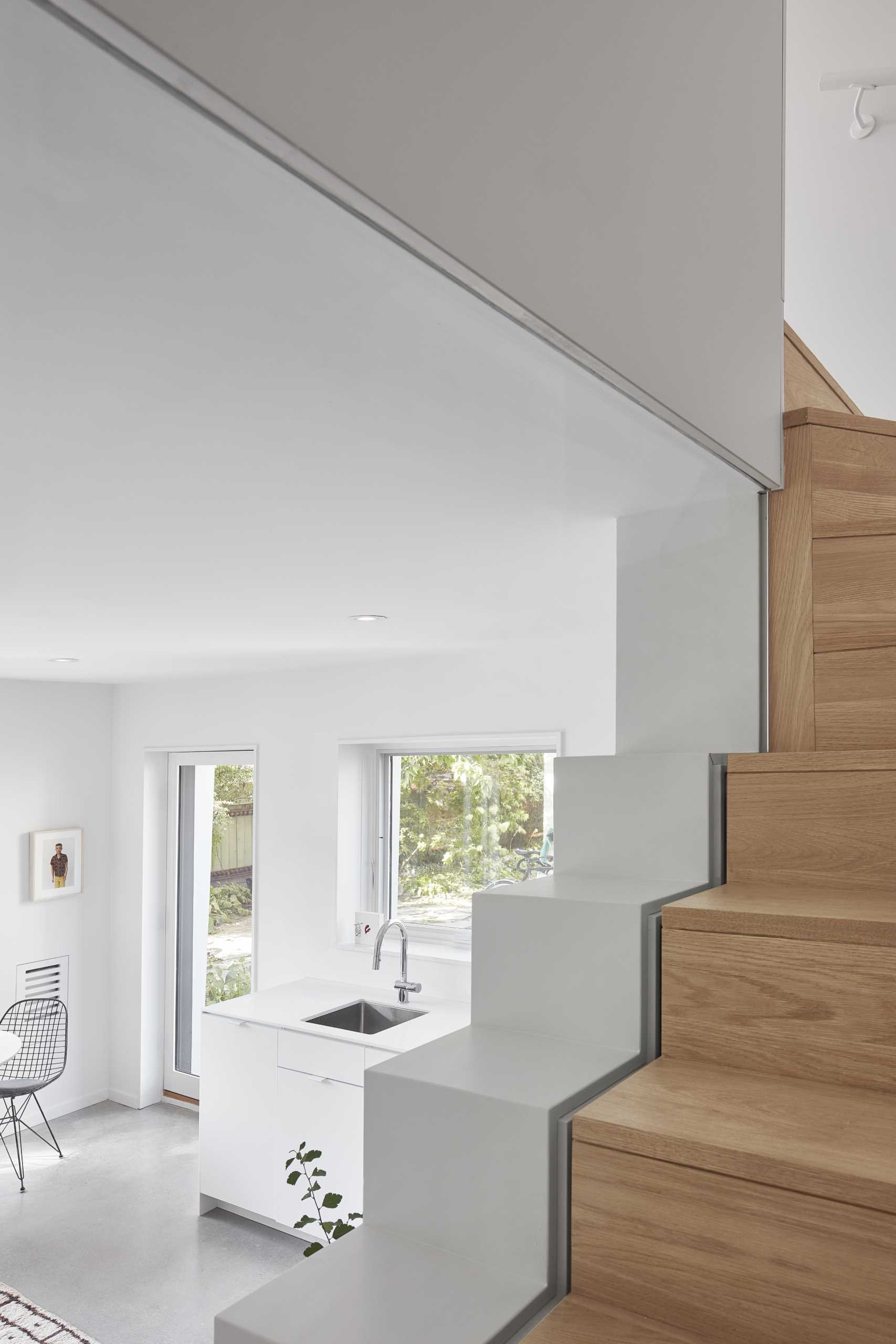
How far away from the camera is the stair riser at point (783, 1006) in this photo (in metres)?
1.10

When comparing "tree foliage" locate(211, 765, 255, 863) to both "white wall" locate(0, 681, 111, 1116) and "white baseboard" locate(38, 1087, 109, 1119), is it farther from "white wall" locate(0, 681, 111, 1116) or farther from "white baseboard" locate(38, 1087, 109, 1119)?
"white baseboard" locate(38, 1087, 109, 1119)

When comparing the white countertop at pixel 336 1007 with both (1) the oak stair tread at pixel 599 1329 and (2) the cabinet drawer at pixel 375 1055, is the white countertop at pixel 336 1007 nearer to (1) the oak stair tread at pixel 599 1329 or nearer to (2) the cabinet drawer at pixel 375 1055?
(2) the cabinet drawer at pixel 375 1055

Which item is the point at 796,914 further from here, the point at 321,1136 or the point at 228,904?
the point at 228,904

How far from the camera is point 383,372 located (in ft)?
3.45

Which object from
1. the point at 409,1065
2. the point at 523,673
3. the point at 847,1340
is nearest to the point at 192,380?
the point at 409,1065

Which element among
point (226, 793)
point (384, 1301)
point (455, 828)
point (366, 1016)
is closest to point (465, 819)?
point (455, 828)

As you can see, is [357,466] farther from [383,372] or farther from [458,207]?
[458,207]

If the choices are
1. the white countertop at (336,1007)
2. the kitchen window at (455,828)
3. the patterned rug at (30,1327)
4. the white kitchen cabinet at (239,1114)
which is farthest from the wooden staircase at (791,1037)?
the patterned rug at (30,1327)

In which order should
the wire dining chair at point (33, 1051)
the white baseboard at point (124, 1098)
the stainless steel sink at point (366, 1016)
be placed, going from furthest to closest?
the white baseboard at point (124, 1098), the wire dining chair at point (33, 1051), the stainless steel sink at point (366, 1016)

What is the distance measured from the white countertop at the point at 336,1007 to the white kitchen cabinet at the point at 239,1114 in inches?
3.1

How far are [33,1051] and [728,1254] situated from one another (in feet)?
17.5

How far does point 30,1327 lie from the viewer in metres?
3.71

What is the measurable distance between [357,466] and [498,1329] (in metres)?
1.03

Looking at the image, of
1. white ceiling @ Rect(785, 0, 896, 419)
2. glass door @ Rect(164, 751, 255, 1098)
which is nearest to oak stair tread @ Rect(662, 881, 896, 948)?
white ceiling @ Rect(785, 0, 896, 419)
